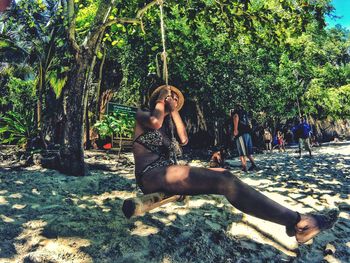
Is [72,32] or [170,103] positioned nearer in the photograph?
[170,103]

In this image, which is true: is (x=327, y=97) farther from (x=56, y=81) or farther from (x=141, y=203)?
(x=141, y=203)

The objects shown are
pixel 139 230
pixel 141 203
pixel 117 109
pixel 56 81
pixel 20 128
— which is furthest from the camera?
pixel 117 109

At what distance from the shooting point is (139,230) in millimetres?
4121

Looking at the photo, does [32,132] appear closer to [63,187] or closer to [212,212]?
[63,187]

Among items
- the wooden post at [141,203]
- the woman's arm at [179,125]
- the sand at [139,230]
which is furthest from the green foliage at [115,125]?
the wooden post at [141,203]

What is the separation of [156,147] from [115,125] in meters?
10.3

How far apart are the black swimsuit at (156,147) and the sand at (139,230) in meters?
1.04

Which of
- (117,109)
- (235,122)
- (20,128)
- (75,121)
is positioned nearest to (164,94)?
(75,121)

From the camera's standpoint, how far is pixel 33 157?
319 inches

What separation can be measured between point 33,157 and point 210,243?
19.2ft

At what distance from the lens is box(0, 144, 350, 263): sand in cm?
354

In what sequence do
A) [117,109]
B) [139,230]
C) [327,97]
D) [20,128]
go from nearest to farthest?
[139,230] → [20,128] → [117,109] → [327,97]

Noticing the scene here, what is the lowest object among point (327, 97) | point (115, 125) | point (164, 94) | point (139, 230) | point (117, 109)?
point (139, 230)

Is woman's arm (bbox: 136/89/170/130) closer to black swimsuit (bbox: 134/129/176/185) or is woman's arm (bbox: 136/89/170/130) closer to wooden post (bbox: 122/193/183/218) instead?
black swimsuit (bbox: 134/129/176/185)
